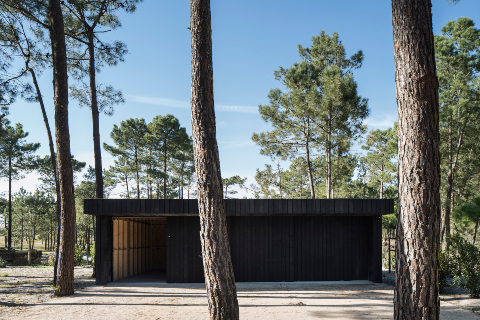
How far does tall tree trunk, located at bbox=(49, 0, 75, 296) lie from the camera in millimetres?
7891

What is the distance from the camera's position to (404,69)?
3666mm

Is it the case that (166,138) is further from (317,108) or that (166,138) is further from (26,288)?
(26,288)

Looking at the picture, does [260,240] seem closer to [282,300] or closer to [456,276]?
[282,300]

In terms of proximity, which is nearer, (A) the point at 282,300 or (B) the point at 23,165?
(A) the point at 282,300

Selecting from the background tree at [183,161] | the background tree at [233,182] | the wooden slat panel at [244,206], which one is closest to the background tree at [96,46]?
the wooden slat panel at [244,206]

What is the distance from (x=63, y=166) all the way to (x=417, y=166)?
23.8 ft

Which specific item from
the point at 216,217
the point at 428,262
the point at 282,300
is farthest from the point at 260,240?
the point at 428,262

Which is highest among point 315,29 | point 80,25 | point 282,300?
point 315,29

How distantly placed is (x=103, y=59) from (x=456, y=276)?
464 inches

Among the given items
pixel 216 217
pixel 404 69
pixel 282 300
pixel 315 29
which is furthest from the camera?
pixel 315 29

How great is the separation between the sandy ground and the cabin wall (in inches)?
17.9

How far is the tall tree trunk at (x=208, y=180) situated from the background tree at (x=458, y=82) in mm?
14446

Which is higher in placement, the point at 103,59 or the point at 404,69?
the point at 103,59

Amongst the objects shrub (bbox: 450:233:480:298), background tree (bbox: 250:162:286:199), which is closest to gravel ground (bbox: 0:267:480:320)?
shrub (bbox: 450:233:480:298)
